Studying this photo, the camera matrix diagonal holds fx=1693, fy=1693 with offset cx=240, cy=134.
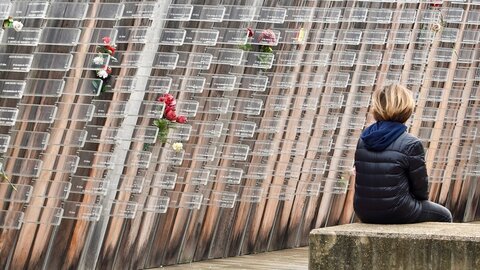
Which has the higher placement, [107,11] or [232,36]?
[232,36]

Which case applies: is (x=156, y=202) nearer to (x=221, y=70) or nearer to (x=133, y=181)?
(x=133, y=181)

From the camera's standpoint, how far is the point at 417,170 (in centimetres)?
904

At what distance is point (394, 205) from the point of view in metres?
9.00

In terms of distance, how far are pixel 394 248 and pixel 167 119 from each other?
13.8 ft

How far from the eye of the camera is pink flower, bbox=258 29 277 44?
44.3 ft

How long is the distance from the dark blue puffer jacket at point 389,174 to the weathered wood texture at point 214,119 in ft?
8.52

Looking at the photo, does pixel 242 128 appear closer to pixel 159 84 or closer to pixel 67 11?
pixel 159 84

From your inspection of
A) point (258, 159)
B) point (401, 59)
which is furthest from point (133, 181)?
point (401, 59)

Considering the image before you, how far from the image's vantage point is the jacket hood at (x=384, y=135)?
902 cm

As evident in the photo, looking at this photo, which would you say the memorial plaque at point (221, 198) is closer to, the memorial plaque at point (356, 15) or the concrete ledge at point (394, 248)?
the memorial plaque at point (356, 15)

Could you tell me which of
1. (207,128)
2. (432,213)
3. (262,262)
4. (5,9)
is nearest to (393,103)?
(432,213)

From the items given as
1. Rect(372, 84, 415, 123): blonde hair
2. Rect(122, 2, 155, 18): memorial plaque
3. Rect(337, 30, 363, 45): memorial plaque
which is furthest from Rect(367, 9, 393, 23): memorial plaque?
Rect(372, 84, 415, 123): blonde hair

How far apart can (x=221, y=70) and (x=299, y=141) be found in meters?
2.02

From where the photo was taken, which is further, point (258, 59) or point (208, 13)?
point (258, 59)
